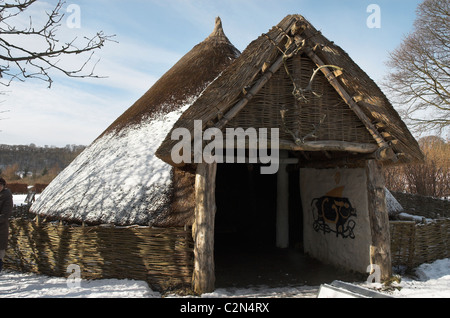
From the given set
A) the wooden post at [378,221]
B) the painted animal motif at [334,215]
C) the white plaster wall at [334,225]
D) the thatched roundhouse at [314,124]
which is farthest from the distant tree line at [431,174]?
the wooden post at [378,221]

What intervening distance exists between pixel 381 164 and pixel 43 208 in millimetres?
7021

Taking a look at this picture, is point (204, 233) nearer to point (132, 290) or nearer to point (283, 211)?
point (132, 290)

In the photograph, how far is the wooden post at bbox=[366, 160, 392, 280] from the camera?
5379 mm

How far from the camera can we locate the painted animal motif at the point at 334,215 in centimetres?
617

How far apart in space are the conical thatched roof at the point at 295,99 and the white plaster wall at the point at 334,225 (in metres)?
0.87

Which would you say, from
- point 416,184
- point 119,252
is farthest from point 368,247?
point 416,184

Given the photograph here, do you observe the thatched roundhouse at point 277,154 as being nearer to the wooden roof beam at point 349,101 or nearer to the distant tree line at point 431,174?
the wooden roof beam at point 349,101

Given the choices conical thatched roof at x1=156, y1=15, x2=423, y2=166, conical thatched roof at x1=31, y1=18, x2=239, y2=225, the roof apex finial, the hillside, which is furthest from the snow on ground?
the hillside

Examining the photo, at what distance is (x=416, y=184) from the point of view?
17.8 meters

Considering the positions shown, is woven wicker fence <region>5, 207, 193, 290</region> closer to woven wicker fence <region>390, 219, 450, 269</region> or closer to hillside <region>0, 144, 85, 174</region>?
woven wicker fence <region>390, 219, 450, 269</region>

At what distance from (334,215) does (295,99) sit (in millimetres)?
2828

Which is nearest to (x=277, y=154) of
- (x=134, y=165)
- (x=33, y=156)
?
(x=134, y=165)

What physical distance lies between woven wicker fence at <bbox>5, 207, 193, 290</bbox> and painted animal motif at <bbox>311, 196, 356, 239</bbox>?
3170mm

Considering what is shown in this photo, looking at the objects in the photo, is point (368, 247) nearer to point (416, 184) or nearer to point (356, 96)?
point (356, 96)
